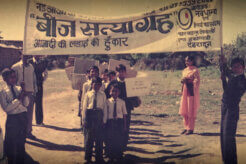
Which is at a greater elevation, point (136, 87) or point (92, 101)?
point (136, 87)

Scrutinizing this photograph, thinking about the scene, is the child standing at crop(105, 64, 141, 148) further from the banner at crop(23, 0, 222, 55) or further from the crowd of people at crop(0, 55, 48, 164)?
the crowd of people at crop(0, 55, 48, 164)

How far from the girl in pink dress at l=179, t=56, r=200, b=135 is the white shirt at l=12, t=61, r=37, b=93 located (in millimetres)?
2906

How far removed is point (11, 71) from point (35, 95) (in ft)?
2.81

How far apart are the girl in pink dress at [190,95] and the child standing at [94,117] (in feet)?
5.15

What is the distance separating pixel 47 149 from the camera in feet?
17.9

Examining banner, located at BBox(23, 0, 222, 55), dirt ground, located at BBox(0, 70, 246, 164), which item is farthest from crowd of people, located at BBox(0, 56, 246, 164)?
banner, located at BBox(23, 0, 222, 55)

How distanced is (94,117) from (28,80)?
1603 mm

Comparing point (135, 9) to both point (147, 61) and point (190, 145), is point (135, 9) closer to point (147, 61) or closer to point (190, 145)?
point (147, 61)

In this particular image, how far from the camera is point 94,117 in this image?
5023 mm

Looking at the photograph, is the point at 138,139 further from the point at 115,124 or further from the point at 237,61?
the point at 237,61

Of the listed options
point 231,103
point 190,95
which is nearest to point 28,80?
point 190,95

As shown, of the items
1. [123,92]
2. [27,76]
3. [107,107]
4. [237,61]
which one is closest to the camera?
[237,61]

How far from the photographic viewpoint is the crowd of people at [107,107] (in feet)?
16.4

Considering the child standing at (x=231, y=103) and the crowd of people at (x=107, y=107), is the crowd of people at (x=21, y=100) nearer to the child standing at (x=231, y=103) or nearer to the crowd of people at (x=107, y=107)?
the crowd of people at (x=107, y=107)
